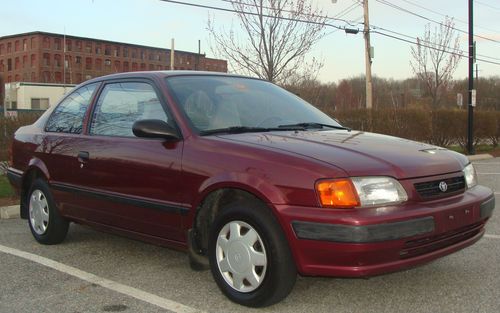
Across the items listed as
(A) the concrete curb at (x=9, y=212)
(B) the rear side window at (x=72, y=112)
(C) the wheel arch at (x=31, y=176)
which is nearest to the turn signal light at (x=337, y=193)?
(B) the rear side window at (x=72, y=112)

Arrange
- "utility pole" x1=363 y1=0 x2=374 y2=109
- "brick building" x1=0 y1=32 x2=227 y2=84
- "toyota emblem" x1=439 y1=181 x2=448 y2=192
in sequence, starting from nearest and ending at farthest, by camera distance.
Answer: "toyota emblem" x1=439 y1=181 x2=448 y2=192
"utility pole" x1=363 y1=0 x2=374 y2=109
"brick building" x1=0 y1=32 x2=227 y2=84

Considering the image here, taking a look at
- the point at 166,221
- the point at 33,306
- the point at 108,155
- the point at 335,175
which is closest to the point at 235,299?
the point at 166,221

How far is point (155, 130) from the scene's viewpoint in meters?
3.96

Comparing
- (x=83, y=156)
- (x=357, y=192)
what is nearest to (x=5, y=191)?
(x=83, y=156)

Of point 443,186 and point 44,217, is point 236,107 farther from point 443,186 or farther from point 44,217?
point 44,217

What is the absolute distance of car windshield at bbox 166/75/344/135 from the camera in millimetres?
4211

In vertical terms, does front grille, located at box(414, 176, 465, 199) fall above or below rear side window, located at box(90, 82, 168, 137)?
below

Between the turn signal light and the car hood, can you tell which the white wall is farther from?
the turn signal light

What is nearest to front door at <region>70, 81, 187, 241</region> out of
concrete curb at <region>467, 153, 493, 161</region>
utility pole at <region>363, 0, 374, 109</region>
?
concrete curb at <region>467, 153, 493, 161</region>

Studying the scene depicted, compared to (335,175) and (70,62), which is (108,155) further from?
(70,62)

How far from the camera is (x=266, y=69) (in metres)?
14.5

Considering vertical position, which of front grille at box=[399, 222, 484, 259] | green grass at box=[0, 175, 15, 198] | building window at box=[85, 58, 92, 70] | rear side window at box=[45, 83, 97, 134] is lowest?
green grass at box=[0, 175, 15, 198]

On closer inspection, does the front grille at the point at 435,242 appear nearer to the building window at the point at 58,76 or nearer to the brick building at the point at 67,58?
the brick building at the point at 67,58

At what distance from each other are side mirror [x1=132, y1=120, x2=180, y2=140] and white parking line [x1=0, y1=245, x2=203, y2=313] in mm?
1155
